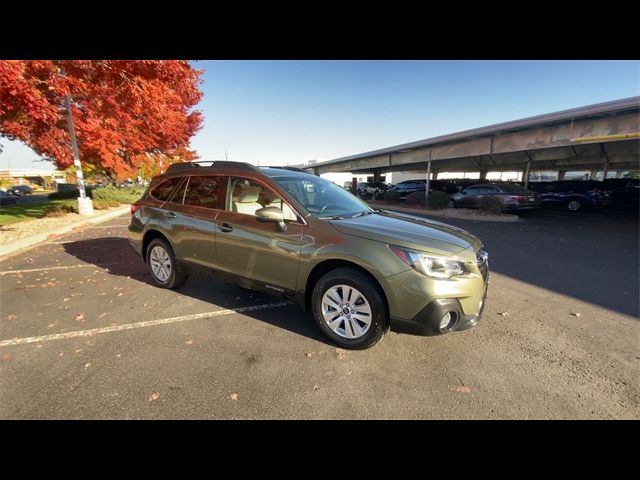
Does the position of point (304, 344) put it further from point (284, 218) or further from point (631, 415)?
point (631, 415)

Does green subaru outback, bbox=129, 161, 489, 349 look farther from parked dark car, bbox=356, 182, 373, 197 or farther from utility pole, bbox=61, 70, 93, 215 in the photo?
parked dark car, bbox=356, 182, 373, 197

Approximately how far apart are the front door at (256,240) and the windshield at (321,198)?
0.80 ft

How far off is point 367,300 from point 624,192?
22.7 metres

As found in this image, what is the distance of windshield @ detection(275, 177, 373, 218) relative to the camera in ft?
11.3

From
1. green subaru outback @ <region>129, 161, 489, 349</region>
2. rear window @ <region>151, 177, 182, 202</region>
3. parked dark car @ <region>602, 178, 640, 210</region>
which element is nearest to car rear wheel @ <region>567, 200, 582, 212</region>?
parked dark car @ <region>602, 178, 640, 210</region>

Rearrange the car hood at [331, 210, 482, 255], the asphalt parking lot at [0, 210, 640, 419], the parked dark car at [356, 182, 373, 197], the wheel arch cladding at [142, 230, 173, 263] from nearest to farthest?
1. the asphalt parking lot at [0, 210, 640, 419]
2. the car hood at [331, 210, 482, 255]
3. the wheel arch cladding at [142, 230, 173, 263]
4. the parked dark car at [356, 182, 373, 197]

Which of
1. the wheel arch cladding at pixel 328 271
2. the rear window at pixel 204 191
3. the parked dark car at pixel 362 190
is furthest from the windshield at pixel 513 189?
the parked dark car at pixel 362 190

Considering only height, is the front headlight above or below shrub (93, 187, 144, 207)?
below

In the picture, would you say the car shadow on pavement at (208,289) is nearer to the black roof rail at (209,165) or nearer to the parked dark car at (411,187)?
the black roof rail at (209,165)

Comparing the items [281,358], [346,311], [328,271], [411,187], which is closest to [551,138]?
[411,187]

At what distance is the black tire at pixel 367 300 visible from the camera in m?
2.81

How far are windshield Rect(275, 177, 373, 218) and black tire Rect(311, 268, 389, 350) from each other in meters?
0.74
